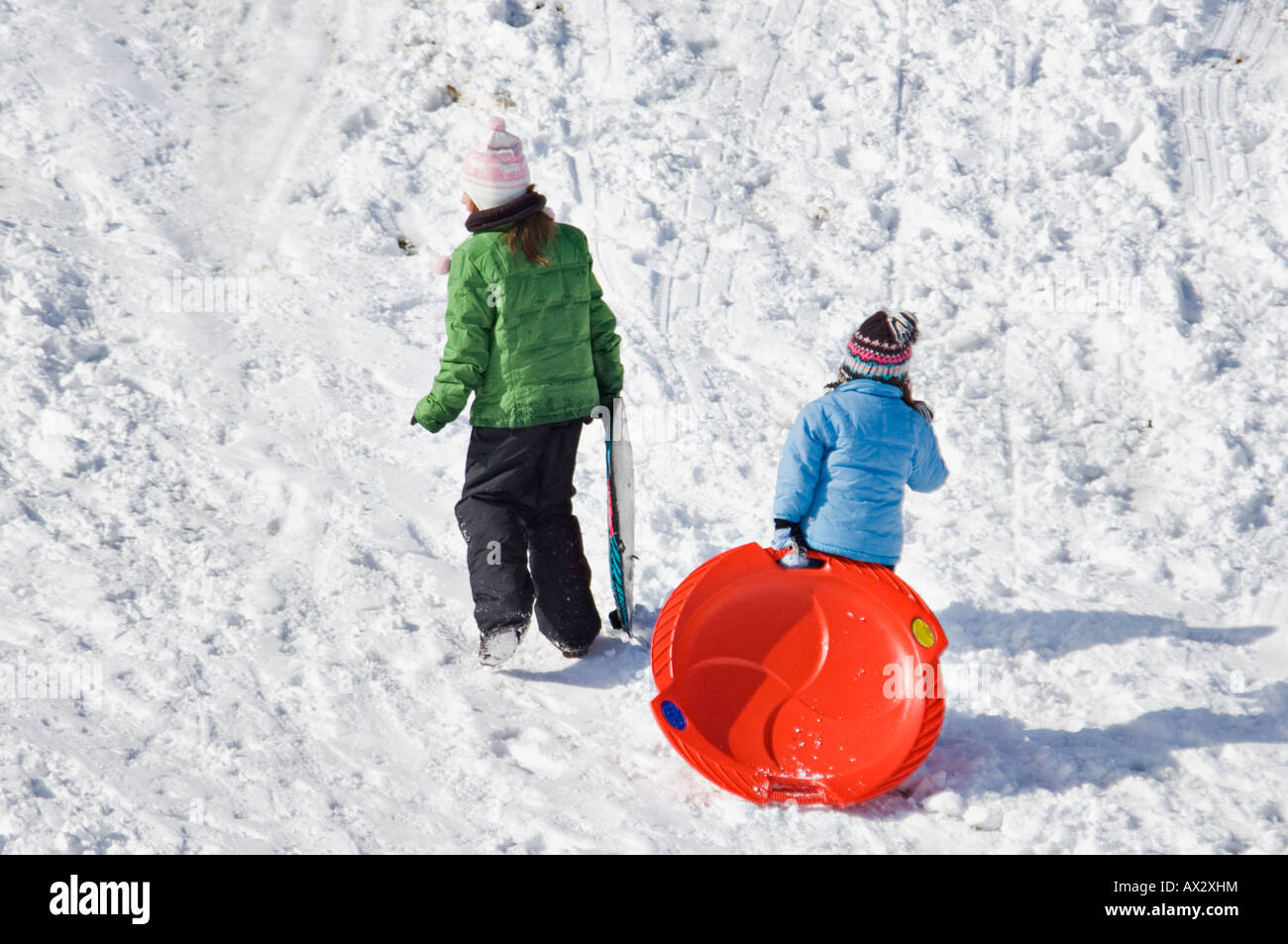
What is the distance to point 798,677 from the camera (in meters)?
3.86

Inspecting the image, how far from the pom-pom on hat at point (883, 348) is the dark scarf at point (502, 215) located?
1.17 m

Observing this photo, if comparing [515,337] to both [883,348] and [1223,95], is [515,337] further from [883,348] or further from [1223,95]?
[1223,95]

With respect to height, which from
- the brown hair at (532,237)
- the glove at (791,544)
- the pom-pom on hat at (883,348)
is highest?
the brown hair at (532,237)

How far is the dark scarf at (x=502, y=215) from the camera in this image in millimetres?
3600

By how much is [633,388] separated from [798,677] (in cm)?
206

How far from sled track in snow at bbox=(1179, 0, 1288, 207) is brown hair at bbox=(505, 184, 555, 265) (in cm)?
425

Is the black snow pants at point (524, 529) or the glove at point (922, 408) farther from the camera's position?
the black snow pants at point (524, 529)

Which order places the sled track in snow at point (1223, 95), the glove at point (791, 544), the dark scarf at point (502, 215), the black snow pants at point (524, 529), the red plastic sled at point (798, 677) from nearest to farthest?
the red plastic sled at point (798, 677) → the dark scarf at point (502, 215) → the glove at point (791, 544) → the black snow pants at point (524, 529) → the sled track in snow at point (1223, 95)

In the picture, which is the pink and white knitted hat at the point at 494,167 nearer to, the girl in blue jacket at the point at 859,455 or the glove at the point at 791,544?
the girl in blue jacket at the point at 859,455

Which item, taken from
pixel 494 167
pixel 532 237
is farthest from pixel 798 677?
pixel 494 167

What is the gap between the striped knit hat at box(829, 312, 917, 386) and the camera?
361cm

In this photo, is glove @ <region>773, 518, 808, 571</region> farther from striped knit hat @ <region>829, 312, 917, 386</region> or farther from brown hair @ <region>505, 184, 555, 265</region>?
brown hair @ <region>505, 184, 555, 265</region>

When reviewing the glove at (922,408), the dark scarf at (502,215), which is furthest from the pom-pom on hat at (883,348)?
the dark scarf at (502,215)

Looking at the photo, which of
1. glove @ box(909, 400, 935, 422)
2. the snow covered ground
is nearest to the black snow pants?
the snow covered ground
